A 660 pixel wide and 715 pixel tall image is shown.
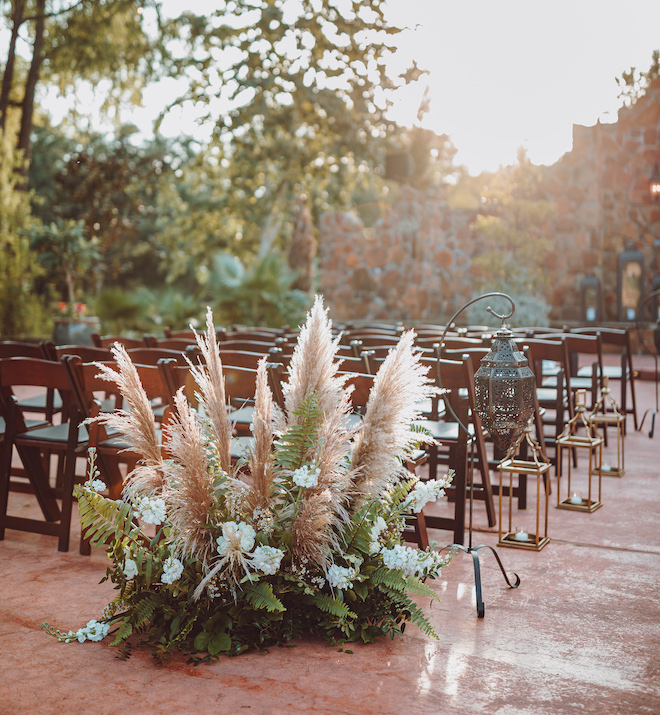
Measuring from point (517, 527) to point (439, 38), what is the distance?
838cm

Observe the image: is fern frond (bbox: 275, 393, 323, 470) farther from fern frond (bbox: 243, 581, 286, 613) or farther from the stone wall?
the stone wall

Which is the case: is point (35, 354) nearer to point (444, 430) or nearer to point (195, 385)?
point (195, 385)

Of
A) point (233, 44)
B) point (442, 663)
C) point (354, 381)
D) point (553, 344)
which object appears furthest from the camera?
point (233, 44)

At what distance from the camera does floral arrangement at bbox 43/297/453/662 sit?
2.26 meters

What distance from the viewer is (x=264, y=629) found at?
2426 millimetres

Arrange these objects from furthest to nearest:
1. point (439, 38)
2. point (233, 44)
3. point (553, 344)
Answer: point (233, 44)
point (439, 38)
point (553, 344)

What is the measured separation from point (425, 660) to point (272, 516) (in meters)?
0.57

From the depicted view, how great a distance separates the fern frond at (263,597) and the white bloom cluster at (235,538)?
0.40ft

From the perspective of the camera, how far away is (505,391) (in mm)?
2842

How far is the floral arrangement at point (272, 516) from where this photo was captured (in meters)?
2.26

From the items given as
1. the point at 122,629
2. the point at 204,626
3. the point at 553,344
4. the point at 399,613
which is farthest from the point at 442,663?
the point at 553,344

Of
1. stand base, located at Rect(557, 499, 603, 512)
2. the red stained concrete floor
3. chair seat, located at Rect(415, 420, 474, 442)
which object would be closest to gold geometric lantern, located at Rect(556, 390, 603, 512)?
stand base, located at Rect(557, 499, 603, 512)

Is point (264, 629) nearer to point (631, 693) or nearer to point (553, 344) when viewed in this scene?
point (631, 693)

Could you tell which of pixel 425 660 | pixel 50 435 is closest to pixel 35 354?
pixel 50 435
